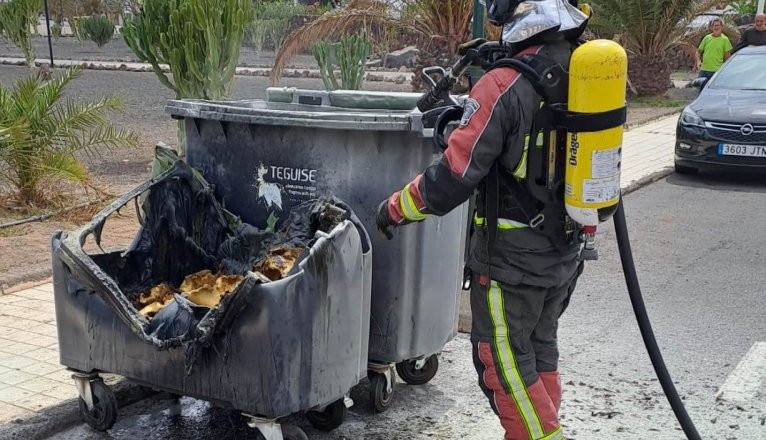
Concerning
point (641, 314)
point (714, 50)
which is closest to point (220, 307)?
point (641, 314)

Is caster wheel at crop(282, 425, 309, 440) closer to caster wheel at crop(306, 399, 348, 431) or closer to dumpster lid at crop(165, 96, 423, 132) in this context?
caster wheel at crop(306, 399, 348, 431)

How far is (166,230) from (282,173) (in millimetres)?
598

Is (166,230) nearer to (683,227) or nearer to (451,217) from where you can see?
(451,217)

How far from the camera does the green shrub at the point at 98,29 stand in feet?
105

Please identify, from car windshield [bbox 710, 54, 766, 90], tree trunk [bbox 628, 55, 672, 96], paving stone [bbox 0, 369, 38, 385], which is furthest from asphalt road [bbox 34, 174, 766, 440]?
tree trunk [bbox 628, 55, 672, 96]

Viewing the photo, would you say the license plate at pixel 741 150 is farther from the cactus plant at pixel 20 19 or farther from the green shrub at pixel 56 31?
the green shrub at pixel 56 31

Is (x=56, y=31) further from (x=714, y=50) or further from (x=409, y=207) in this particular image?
(x=409, y=207)

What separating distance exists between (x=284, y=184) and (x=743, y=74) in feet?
28.5

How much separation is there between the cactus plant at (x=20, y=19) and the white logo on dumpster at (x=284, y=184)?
14.8 metres

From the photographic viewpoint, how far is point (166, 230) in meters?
3.96

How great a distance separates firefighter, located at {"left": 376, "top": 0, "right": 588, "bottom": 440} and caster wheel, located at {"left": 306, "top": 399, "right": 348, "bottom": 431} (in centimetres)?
80

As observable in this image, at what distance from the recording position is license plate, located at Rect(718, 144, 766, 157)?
9516mm

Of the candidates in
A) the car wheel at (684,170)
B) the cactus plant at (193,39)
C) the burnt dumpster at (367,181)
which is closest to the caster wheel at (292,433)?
the burnt dumpster at (367,181)

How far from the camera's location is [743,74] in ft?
35.6
